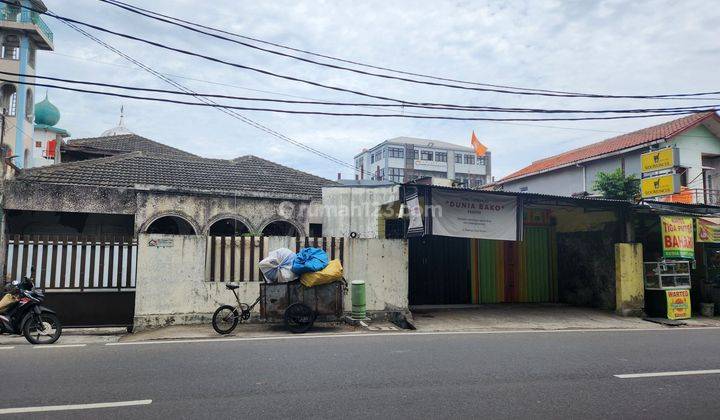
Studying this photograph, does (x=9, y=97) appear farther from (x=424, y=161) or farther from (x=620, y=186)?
(x=424, y=161)

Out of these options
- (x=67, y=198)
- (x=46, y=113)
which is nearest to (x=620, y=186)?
(x=67, y=198)

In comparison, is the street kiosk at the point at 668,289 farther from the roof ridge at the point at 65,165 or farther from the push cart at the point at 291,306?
the roof ridge at the point at 65,165

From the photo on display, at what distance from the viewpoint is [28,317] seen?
8281mm

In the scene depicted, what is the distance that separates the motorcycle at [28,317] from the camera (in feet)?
27.1

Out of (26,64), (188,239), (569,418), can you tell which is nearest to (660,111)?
(569,418)

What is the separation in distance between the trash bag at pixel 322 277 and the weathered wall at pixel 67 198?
23.7ft

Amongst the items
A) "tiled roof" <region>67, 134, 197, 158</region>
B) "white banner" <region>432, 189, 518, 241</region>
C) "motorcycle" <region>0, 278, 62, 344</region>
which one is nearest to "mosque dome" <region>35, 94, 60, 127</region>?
"tiled roof" <region>67, 134, 197, 158</region>

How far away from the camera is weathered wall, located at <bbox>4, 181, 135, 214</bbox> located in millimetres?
12625

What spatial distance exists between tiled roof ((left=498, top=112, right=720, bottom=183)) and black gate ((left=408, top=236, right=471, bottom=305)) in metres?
11.8

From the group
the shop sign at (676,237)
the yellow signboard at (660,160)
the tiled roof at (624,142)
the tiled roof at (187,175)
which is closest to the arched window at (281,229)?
the tiled roof at (187,175)

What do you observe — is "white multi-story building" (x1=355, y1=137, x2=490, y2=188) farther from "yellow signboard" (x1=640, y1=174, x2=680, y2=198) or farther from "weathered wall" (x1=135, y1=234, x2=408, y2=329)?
"weathered wall" (x1=135, y1=234, x2=408, y2=329)

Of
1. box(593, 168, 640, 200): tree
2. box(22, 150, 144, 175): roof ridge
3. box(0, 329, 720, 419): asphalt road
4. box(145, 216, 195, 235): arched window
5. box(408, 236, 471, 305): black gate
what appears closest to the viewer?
box(0, 329, 720, 419): asphalt road

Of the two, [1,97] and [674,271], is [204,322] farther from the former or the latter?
[1,97]

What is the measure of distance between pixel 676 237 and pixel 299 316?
10750mm
